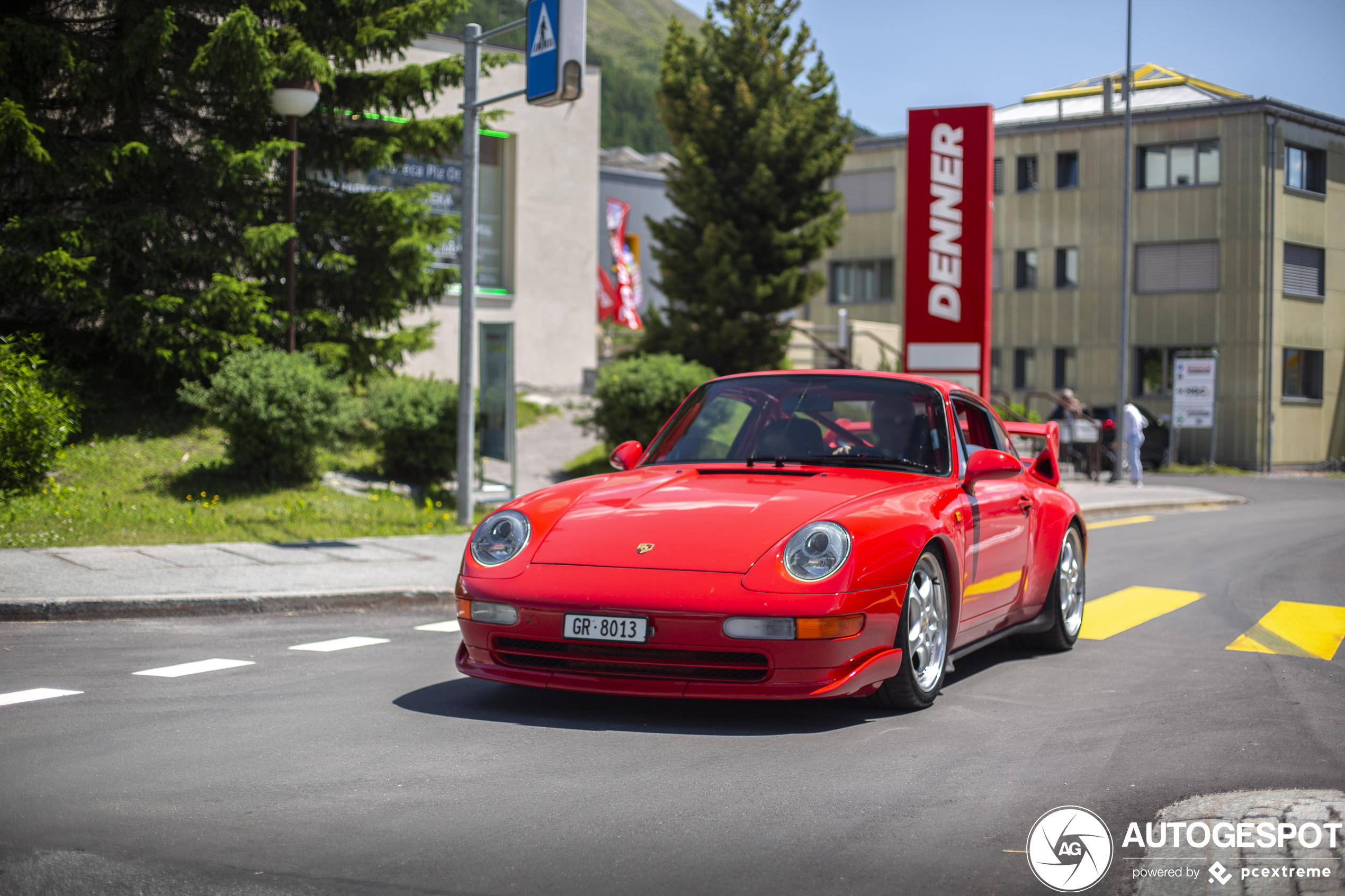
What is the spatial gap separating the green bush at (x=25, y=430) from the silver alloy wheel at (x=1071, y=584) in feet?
29.0

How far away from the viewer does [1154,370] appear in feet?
127

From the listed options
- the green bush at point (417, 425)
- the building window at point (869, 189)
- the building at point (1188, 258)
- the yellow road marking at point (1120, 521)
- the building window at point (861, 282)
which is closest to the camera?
the green bush at point (417, 425)

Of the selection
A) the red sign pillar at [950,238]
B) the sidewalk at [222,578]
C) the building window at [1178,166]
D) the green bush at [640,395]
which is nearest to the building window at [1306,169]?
the building window at [1178,166]

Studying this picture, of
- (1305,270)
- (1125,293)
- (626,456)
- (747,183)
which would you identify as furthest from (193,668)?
(1305,270)

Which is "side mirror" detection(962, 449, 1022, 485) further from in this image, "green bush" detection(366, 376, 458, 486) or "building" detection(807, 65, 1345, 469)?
"building" detection(807, 65, 1345, 469)

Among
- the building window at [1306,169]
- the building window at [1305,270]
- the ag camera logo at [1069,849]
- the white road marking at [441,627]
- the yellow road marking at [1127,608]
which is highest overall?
the building window at [1306,169]

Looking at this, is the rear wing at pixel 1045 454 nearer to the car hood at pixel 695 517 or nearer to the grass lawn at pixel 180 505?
the car hood at pixel 695 517

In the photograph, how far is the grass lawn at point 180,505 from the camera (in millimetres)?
10891

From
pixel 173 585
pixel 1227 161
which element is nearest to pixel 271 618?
pixel 173 585

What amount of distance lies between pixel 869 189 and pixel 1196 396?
1536 cm

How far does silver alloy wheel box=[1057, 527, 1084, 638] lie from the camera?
295 inches

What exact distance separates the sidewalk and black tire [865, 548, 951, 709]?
183 inches

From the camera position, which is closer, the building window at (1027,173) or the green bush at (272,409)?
the green bush at (272,409)

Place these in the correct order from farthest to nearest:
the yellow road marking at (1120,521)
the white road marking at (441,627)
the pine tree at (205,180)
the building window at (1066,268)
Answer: the building window at (1066,268), the yellow road marking at (1120,521), the pine tree at (205,180), the white road marking at (441,627)
